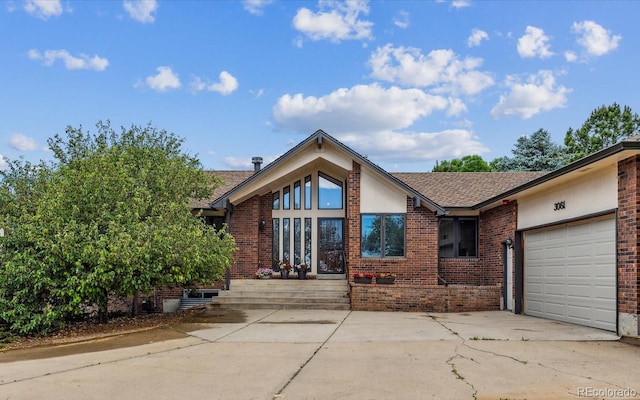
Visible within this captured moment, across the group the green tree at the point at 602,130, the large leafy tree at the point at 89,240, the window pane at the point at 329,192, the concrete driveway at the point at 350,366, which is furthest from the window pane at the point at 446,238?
the green tree at the point at 602,130

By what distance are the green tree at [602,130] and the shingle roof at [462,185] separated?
18679 mm

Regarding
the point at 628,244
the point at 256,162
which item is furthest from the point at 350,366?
the point at 256,162

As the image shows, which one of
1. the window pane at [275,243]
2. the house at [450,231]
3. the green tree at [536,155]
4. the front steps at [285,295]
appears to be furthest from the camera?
the green tree at [536,155]

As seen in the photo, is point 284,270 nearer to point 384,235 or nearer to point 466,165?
point 384,235

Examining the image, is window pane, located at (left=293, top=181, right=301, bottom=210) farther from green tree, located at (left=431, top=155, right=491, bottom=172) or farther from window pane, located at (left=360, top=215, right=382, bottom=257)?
green tree, located at (left=431, top=155, right=491, bottom=172)

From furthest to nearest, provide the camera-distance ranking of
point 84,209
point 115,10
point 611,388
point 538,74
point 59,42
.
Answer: point 538,74
point 59,42
point 115,10
point 84,209
point 611,388

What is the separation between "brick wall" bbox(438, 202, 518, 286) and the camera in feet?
50.3

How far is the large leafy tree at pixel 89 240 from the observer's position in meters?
10.0

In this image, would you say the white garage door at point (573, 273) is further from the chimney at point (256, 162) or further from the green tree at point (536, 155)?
the green tree at point (536, 155)

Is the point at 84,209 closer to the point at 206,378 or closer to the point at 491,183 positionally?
the point at 206,378

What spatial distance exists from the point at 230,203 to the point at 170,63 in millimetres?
6290

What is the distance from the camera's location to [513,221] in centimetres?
1440

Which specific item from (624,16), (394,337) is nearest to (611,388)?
(394,337)

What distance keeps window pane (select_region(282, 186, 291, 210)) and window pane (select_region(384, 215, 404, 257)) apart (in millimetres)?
3677
